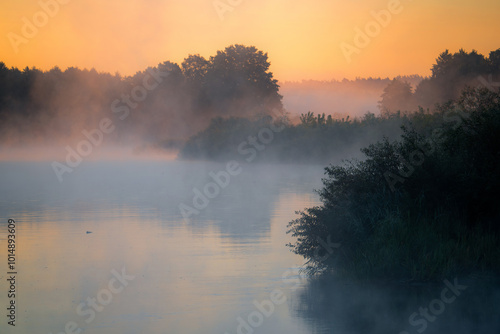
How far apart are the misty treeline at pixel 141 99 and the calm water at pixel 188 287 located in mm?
67004

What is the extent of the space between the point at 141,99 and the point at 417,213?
3110 inches

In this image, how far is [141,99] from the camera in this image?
88.1 metres

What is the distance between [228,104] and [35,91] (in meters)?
23.9

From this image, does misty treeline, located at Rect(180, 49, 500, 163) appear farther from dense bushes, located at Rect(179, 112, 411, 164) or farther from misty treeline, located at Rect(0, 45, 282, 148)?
misty treeline, located at Rect(0, 45, 282, 148)

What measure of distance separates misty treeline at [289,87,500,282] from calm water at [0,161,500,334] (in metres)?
0.46

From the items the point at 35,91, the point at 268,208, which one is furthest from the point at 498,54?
the point at 268,208

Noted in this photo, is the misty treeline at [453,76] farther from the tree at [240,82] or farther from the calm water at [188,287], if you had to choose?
the calm water at [188,287]

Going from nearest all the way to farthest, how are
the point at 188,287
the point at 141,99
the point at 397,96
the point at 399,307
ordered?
the point at 399,307
the point at 188,287
the point at 397,96
the point at 141,99

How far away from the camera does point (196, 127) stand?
298 ft

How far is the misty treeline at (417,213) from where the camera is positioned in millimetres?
10406

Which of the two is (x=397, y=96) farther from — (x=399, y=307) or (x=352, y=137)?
(x=399, y=307)

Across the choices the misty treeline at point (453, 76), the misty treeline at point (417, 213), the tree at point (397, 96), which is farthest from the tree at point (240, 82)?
the misty treeline at point (417, 213)

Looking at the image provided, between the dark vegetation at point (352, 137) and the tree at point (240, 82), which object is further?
the tree at point (240, 82)

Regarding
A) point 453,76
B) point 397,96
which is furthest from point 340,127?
point 397,96
